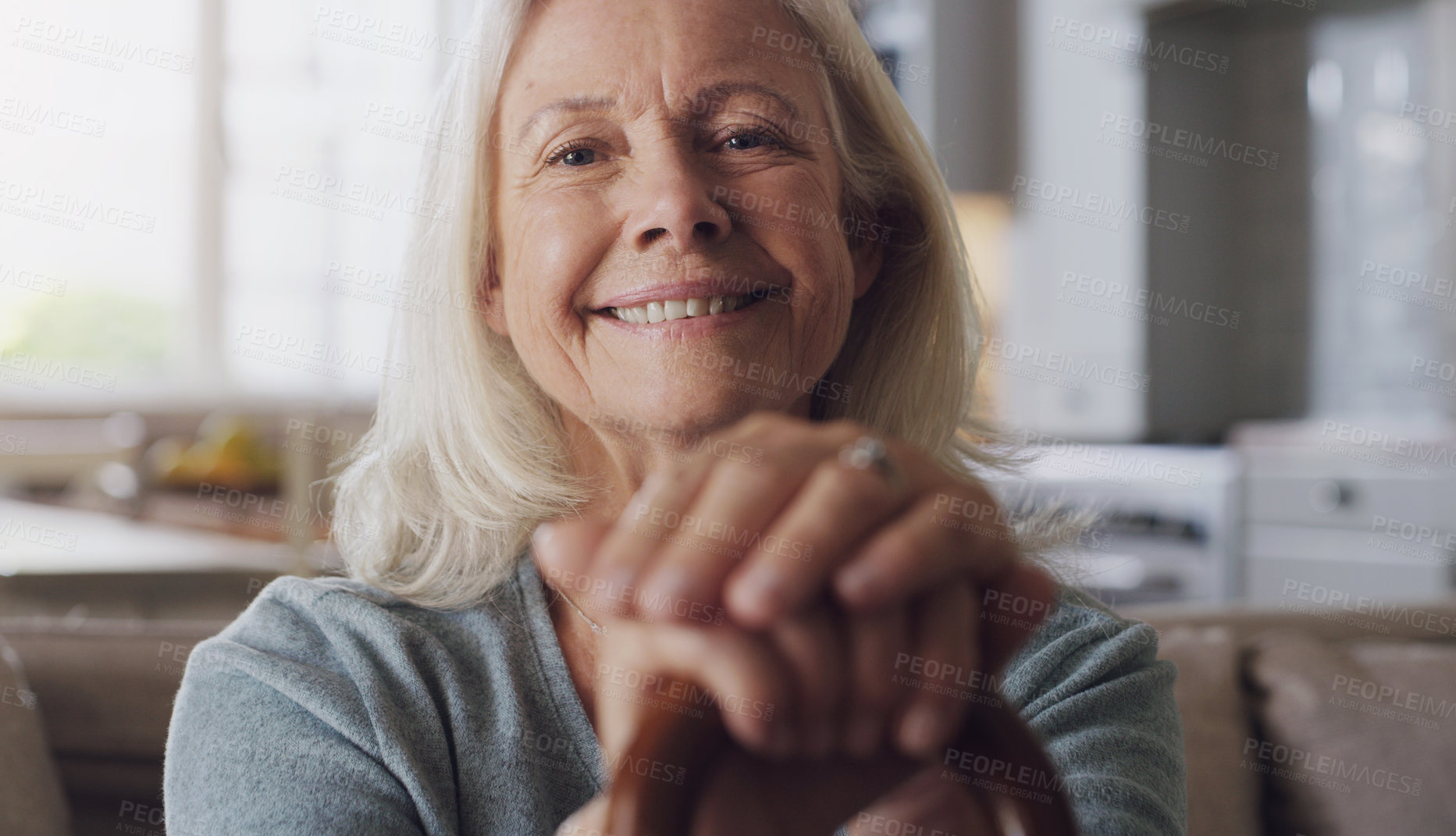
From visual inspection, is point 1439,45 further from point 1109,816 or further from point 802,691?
point 802,691

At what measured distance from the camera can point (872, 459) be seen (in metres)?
0.47

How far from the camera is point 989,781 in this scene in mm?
487

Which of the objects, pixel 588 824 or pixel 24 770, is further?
pixel 24 770

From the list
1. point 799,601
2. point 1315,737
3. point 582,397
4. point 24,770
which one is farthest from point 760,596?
point 1315,737

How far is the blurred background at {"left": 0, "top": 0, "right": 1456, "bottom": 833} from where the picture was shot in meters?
3.17

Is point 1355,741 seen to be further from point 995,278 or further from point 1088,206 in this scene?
point 995,278

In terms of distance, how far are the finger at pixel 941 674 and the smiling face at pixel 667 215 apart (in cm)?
51

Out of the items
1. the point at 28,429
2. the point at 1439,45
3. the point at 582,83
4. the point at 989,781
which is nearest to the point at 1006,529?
the point at 989,781

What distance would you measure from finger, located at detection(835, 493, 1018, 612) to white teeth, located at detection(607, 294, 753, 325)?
0.52 meters

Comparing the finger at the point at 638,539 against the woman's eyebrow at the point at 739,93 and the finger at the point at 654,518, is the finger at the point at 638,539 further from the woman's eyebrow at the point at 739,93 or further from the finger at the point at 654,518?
the woman's eyebrow at the point at 739,93

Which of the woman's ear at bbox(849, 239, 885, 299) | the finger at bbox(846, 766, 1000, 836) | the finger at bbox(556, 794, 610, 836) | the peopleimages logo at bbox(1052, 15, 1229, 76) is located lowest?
the finger at bbox(556, 794, 610, 836)

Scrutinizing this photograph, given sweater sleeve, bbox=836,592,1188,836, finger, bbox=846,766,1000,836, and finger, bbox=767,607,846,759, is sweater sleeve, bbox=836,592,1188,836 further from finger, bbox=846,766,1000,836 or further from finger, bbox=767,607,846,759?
finger, bbox=767,607,846,759

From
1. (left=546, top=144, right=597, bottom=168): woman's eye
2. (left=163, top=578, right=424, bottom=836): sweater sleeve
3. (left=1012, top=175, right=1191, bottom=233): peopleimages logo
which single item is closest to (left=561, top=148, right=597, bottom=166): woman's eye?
(left=546, top=144, right=597, bottom=168): woman's eye

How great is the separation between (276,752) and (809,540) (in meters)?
0.60
